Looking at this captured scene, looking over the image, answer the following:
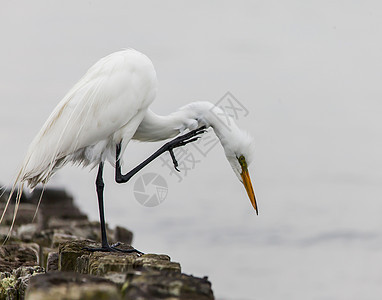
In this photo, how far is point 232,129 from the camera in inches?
270

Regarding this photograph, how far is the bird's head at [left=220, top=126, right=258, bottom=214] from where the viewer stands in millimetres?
6875

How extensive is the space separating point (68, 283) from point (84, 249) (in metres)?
2.75

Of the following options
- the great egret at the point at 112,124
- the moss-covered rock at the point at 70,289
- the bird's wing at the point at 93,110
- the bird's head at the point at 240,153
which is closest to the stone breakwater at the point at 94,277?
the moss-covered rock at the point at 70,289

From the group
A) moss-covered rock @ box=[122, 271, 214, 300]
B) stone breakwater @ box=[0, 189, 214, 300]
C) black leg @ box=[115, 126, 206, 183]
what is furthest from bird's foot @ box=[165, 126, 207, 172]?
moss-covered rock @ box=[122, 271, 214, 300]

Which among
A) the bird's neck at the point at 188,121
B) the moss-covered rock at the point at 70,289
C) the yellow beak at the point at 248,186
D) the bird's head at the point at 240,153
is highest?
the bird's neck at the point at 188,121

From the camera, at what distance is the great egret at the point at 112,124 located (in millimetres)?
6445

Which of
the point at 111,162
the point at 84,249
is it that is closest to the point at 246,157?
the point at 111,162

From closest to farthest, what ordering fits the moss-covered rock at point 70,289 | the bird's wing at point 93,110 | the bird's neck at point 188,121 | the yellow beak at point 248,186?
the moss-covered rock at point 70,289
the bird's wing at point 93,110
the bird's neck at point 188,121
the yellow beak at point 248,186

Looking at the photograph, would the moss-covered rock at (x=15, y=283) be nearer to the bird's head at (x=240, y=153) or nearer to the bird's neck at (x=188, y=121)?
the bird's neck at (x=188, y=121)

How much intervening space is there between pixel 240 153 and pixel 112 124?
50.3 inches

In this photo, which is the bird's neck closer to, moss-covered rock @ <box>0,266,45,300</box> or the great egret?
the great egret

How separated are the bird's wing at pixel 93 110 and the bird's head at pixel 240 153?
3.00ft

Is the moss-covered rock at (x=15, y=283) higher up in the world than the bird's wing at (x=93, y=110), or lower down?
lower down

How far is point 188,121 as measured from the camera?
22.8 feet
